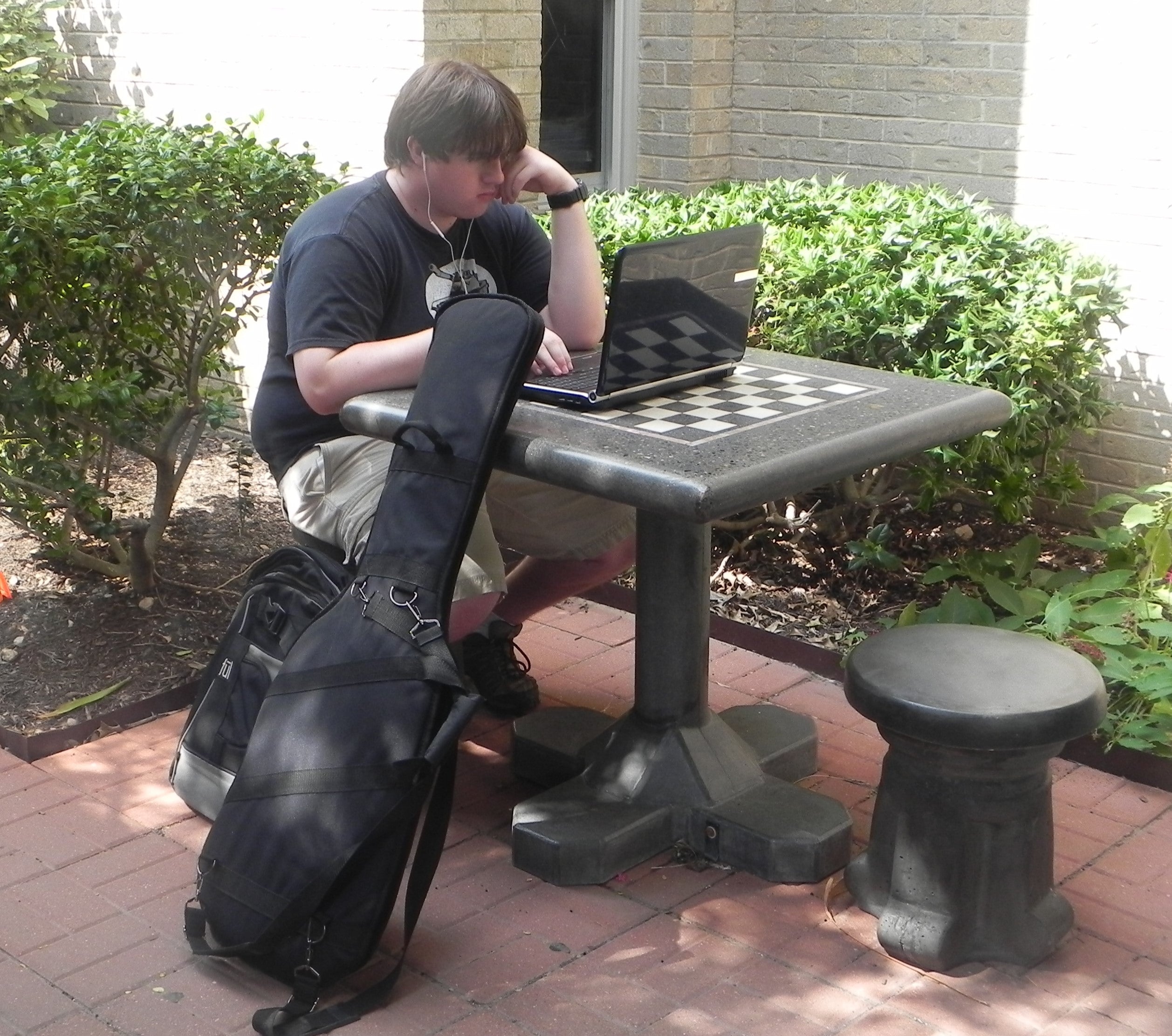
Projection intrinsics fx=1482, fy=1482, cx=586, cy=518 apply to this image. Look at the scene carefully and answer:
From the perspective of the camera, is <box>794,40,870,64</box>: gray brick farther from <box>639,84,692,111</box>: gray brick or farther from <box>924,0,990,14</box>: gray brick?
<box>639,84,692,111</box>: gray brick

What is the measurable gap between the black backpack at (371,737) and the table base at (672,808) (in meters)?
0.43

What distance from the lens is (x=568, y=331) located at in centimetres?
369

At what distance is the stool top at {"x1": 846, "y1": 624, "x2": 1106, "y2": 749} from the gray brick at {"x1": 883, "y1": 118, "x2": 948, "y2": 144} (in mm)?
2960

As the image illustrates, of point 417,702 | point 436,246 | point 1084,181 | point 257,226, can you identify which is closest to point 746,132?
point 1084,181

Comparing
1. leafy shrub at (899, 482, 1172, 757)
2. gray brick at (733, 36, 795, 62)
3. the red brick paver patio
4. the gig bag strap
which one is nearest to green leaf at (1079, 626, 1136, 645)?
leafy shrub at (899, 482, 1172, 757)

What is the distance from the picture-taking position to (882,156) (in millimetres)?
5742

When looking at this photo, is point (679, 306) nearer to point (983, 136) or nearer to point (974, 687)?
point (974, 687)

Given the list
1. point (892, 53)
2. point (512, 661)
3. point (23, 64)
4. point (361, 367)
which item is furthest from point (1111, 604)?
point (23, 64)

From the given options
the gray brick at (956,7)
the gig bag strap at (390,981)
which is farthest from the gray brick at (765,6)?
the gig bag strap at (390,981)

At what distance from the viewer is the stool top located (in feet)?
9.05

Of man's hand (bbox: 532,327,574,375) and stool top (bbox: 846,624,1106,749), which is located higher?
man's hand (bbox: 532,327,574,375)

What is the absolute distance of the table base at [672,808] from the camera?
10.7 ft

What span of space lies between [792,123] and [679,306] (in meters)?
3.25

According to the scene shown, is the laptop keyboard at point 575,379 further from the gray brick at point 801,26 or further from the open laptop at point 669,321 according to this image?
the gray brick at point 801,26
